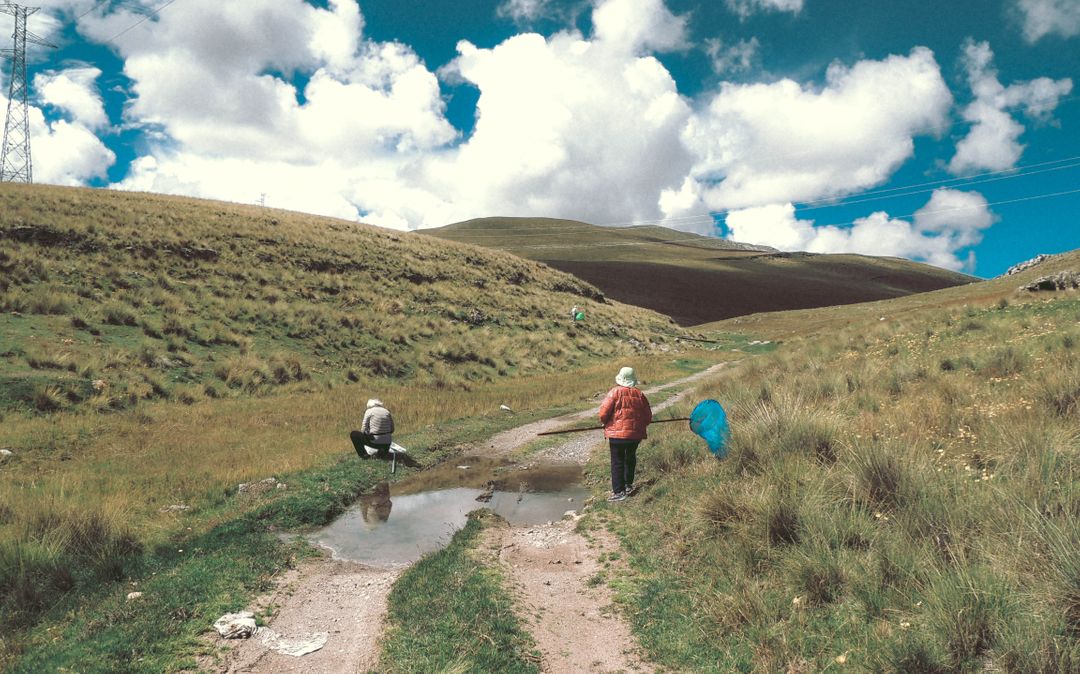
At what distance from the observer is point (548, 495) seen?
10.7 metres

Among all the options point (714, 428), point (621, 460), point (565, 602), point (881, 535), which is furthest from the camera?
point (621, 460)

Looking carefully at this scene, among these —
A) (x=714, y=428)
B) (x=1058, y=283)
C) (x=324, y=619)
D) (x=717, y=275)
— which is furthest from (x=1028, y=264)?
(x=324, y=619)

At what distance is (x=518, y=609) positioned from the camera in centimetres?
583

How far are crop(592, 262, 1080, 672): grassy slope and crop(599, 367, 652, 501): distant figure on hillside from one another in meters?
0.51

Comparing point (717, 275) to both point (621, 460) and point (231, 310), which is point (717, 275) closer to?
point (231, 310)

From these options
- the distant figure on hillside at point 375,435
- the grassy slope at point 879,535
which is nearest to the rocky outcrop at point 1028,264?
the grassy slope at point 879,535

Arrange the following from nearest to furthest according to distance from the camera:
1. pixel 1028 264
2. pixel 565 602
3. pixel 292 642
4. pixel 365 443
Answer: pixel 292 642 → pixel 565 602 → pixel 365 443 → pixel 1028 264

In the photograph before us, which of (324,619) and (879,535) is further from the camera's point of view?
(324,619)

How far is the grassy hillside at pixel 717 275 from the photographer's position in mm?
93812

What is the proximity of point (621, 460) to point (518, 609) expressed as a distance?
4.09m

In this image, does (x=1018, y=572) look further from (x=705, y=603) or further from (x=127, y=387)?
(x=127, y=387)

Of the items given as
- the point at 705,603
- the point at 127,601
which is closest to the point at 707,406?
the point at 705,603

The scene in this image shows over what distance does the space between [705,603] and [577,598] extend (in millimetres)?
1467

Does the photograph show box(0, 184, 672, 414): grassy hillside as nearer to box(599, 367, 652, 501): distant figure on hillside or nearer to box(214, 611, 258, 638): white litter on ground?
box(214, 611, 258, 638): white litter on ground
